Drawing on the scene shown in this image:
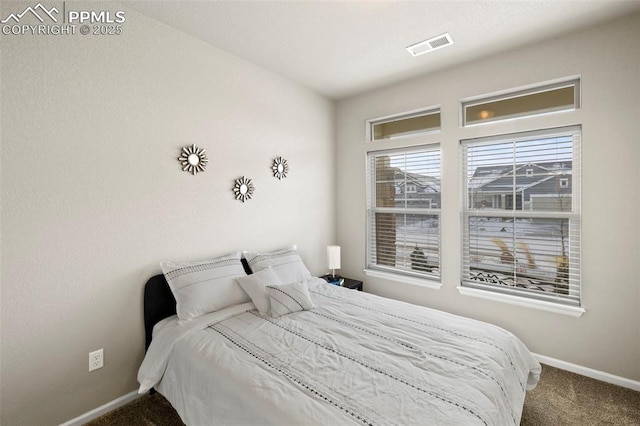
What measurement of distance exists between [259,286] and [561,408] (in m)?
2.35

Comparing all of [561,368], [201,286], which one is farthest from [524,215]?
[201,286]

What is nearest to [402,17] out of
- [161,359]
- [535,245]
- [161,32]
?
[161,32]

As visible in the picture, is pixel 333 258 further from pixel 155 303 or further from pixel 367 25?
pixel 367 25

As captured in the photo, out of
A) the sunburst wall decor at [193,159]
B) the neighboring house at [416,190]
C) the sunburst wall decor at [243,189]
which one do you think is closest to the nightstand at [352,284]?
the neighboring house at [416,190]

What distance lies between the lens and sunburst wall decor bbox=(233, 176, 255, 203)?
9.49ft

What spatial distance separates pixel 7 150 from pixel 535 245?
155 inches

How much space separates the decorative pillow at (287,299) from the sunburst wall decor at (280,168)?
1.32 meters

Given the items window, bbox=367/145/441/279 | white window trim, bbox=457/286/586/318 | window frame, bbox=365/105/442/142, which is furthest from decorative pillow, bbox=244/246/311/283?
window frame, bbox=365/105/442/142

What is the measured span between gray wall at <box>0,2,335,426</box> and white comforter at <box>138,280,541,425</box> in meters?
0.44

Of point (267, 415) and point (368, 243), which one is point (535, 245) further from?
point (267, 415)

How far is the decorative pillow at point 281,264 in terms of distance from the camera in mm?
2816

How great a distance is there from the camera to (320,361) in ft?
5.51

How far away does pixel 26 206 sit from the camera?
1.79 meters

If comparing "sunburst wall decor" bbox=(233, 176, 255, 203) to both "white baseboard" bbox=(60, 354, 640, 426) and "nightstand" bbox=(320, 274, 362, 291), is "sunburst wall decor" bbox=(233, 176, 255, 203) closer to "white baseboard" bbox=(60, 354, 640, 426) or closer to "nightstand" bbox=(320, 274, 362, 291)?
"nightstand" bbox=(320, 274, 362, 291)
